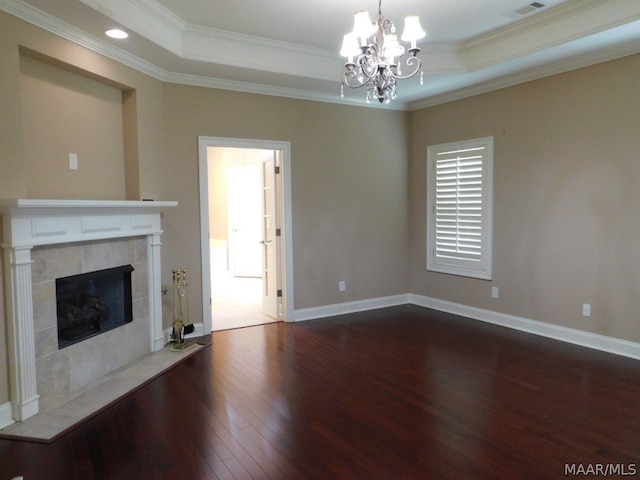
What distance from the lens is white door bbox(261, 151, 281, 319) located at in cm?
557

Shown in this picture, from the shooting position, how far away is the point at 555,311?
4.72m

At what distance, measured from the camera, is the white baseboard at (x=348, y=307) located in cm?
564

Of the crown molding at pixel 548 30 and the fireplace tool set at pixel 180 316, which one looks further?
the fireplace tool set at pixel 180 316

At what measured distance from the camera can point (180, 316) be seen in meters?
4.79

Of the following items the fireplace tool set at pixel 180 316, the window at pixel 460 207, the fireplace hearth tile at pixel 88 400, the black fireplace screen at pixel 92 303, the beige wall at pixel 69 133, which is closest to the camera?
the fireplace hearth tile at pixel 88 400

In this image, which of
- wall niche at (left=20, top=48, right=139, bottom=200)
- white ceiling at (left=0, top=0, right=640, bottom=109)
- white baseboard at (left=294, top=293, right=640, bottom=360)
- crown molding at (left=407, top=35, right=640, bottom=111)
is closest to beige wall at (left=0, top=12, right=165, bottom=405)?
wall niche at (left=20, top=48, right=139, bottom=200)

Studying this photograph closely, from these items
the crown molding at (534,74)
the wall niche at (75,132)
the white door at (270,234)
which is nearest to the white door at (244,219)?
the white door at (270,234)

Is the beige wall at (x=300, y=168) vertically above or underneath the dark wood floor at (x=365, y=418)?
above

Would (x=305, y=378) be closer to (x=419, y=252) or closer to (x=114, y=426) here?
(x=114, y=426)

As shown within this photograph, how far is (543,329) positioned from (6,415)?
4891mm

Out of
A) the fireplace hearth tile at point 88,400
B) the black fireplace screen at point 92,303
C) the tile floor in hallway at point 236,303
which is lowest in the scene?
the fireplace hearth tile at point 88,400

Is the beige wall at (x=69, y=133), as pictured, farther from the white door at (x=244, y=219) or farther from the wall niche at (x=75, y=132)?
the white door at (x=244, y=219)

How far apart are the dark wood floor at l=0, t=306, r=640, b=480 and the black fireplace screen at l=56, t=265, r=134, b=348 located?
0.69m

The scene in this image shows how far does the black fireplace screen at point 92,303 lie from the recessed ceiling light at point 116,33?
75.6 inches
